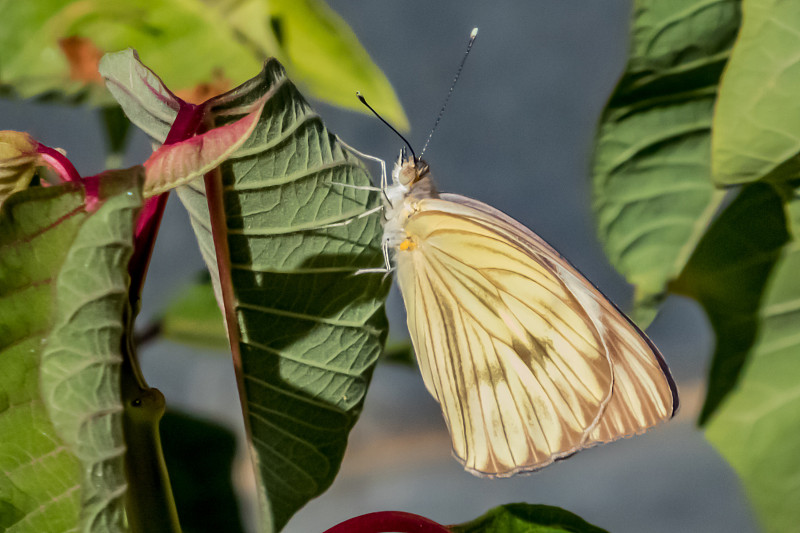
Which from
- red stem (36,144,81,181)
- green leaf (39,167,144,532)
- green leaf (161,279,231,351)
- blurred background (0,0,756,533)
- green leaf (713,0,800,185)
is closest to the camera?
green leaf (39,167,144,532)

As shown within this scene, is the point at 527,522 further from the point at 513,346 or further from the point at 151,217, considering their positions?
the point at 151,217

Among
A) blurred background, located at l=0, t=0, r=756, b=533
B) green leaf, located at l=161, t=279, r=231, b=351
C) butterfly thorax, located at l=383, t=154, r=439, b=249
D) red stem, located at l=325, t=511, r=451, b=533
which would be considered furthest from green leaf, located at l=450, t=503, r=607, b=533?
blurred background, located at l=0, t=0, r=756, b=533

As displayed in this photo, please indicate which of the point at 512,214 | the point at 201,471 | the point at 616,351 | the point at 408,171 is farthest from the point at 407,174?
the point at 512,214

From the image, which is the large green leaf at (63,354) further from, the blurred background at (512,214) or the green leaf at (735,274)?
the blurred background at (512,214)

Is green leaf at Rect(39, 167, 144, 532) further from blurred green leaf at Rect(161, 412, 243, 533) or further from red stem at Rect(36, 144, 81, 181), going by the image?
blurred green leaf at Rect(161, 412, 243, 533)

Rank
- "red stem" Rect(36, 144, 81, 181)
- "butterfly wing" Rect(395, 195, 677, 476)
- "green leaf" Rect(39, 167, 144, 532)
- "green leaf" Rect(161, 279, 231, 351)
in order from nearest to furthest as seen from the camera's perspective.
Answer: "green leaf" Rect(39, 167, 144, 532) → "red stem" Rect(36, 144, 81, 181) → "butterfly wing" Rect(395, 195, 677, 476) → "green leaf" Rect(161, 279, 231, 351)
